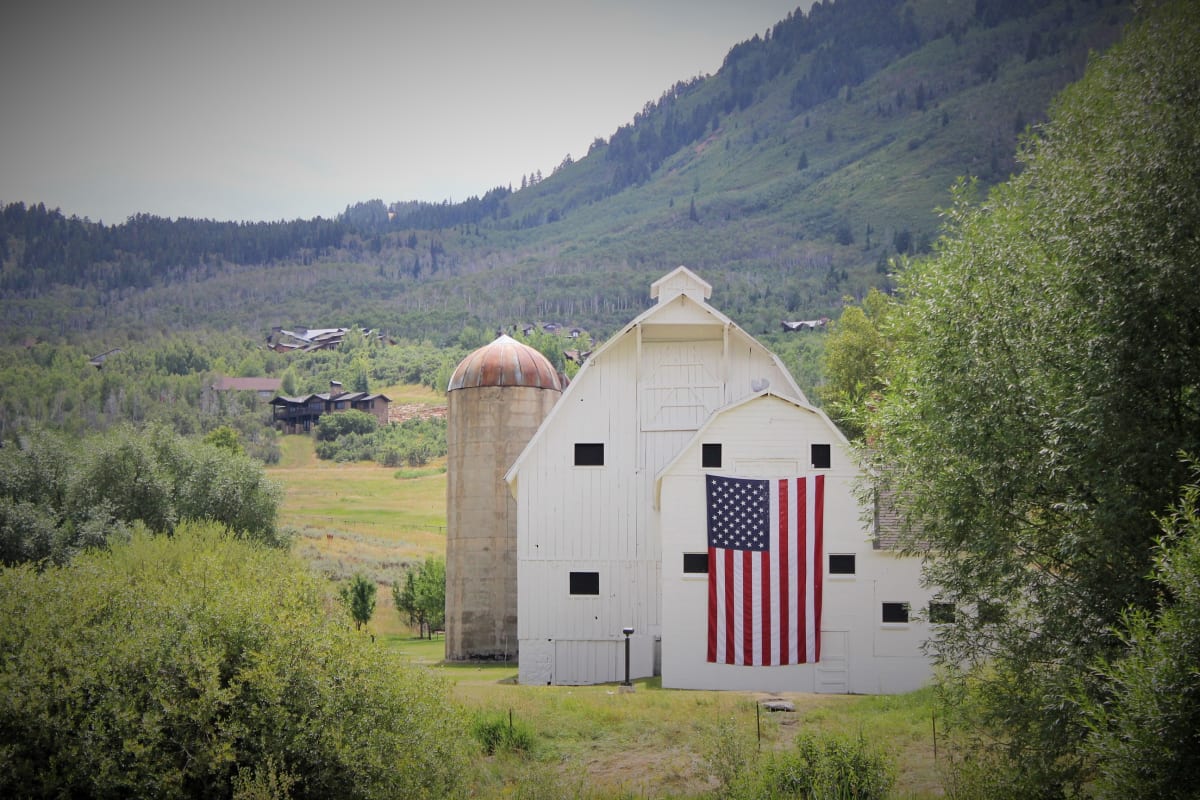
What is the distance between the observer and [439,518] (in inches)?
3834

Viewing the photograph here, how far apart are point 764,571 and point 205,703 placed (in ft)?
50.5

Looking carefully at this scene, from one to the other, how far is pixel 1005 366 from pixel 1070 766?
6377 mm

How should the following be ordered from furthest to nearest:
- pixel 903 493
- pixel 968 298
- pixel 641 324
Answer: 1. pixel 641 324
2. pixel 903 493
3. pixel 968 298

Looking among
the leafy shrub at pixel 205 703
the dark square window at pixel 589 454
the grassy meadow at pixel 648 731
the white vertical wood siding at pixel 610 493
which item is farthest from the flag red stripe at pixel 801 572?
the leafy shrub at pixel 205 703

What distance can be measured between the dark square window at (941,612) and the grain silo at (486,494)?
60.8 ft

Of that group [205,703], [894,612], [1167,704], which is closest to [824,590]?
[894,612]

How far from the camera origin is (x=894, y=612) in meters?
28.4

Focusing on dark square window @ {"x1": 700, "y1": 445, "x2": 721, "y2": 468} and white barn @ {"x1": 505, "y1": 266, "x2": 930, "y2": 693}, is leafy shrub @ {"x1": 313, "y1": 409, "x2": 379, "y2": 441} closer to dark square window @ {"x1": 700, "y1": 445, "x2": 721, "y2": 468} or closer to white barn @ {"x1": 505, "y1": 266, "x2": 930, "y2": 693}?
white barn @ {"x1": 505, "y1": 266, "x2": 930, "y2": 693}

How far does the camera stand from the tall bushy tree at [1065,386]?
16.6 meters

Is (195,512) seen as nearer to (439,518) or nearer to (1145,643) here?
(1145,643)

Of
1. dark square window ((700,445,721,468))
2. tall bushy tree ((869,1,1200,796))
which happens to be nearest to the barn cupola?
dark square window ((700,445,721,468))

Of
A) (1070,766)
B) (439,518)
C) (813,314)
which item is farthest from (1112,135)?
(813,314)

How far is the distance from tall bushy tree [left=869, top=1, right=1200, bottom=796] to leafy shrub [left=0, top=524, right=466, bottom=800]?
931 centimetres

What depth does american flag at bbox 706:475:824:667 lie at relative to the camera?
28.2 metres
